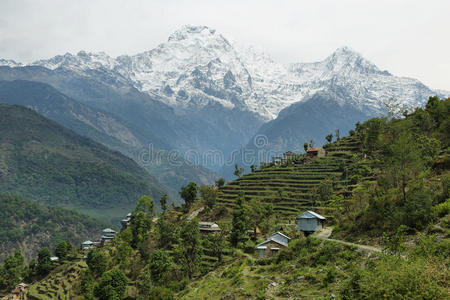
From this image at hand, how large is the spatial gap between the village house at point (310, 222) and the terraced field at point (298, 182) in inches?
581

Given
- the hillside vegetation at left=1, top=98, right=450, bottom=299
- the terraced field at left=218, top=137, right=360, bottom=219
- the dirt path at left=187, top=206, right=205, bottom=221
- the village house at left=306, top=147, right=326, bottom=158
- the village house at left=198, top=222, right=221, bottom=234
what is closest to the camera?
the hillside vegetation at left=1, top=98, right=450, bottom=299

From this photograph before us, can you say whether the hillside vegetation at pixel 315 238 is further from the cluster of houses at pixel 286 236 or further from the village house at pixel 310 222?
the cluster of houses at pixel 286 236

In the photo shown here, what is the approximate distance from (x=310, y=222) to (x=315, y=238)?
24.0 metres

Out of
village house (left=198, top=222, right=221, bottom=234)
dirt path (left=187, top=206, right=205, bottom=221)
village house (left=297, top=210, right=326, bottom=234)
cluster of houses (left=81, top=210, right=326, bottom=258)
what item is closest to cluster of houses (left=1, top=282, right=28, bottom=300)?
dirt path (left=187, top=206, right=205, bottom=221)

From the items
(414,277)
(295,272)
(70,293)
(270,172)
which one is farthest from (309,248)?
(270,172)

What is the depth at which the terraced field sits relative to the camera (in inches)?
3738

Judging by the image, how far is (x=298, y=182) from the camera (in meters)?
114

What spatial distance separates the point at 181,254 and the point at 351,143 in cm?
8907

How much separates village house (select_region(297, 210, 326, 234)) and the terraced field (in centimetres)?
1476

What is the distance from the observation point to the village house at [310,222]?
210 ft

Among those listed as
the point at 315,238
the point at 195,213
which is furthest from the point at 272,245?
the point at 195,213

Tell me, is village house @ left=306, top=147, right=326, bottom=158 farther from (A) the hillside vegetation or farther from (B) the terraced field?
(A) the hillside vegetation

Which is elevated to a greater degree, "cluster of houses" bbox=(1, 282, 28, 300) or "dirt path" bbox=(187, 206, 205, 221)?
"dirt path" bbox=(187, 206, 205, 221)

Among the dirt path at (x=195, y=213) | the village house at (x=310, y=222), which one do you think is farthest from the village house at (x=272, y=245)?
the dirt path at (x=195, y=213)
